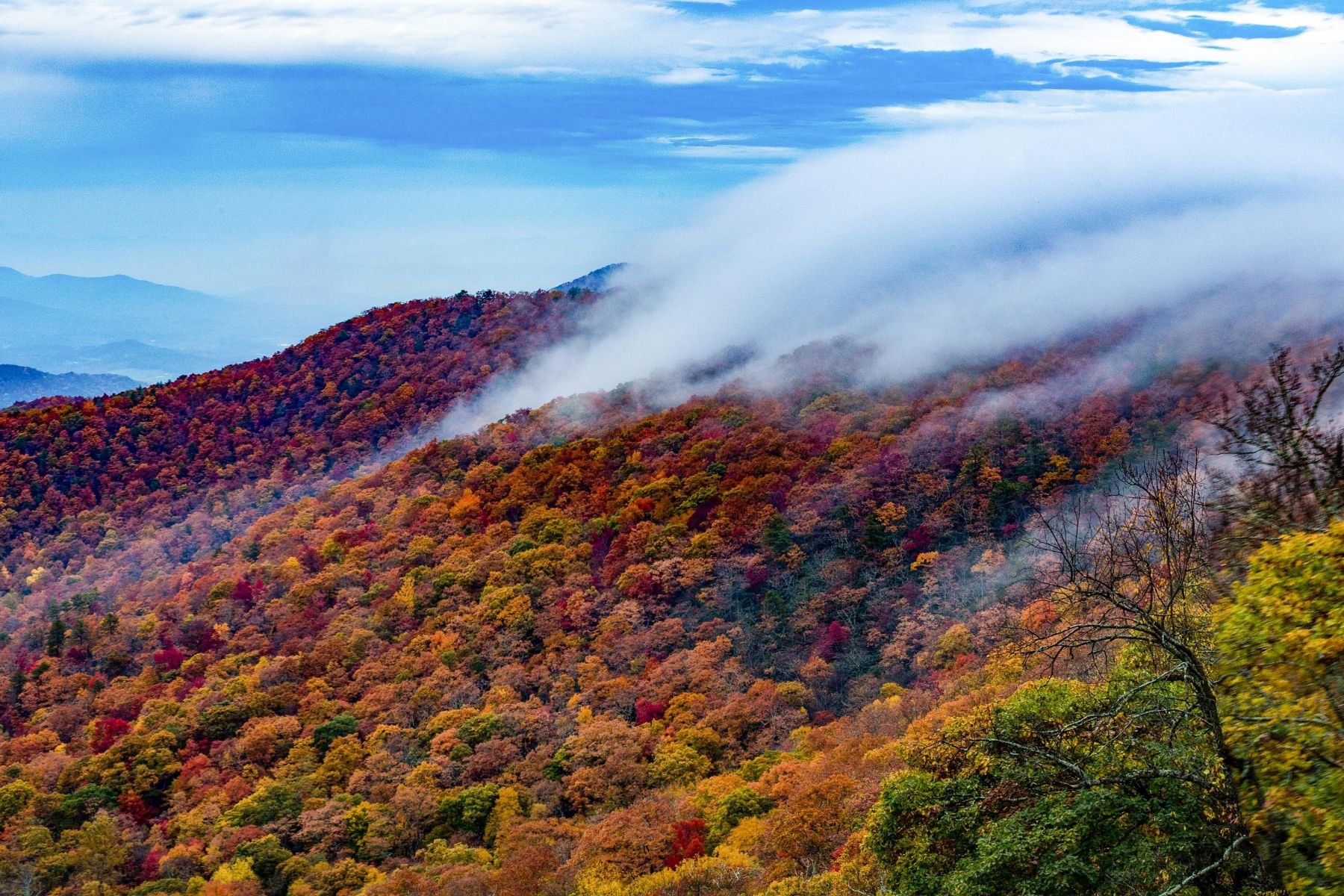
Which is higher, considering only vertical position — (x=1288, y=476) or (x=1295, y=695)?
(x=1288, y=476)

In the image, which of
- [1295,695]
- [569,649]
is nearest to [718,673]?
[569,649]

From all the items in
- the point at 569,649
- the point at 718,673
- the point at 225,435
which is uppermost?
the point at 225,435

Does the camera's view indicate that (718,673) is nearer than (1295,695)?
No

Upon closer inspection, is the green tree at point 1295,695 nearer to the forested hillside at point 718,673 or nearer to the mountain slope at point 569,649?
the forested hillside at point 718,673

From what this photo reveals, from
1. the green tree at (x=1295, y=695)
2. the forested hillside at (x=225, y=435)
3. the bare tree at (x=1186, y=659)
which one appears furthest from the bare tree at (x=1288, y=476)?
the forested hillside at (x=225, y=435)

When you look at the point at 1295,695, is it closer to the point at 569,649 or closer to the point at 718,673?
the point at 718,673

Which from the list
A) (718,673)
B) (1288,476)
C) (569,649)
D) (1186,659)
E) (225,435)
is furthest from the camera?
(225,435)

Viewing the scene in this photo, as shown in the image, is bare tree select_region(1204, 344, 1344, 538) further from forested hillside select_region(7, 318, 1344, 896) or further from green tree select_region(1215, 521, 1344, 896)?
green tree select_region(1215, 521, 1344, 896)

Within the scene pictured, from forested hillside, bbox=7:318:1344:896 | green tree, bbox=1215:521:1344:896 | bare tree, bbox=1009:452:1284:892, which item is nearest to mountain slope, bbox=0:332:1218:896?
forested hillside, bbox=7:318:1344:896

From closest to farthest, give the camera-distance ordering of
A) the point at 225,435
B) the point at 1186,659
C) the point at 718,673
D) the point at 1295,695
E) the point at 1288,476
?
the point at 1295,695, the point at 1186,659, the point at 1288,476, the point at 718,673, the point at 225,435
